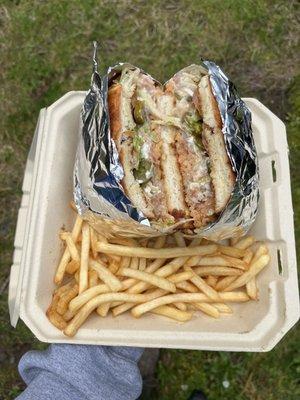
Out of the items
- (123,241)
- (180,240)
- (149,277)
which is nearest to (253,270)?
(180,240)

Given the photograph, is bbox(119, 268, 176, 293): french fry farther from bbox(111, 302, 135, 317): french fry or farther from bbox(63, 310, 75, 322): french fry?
bbox(63, 310, 75, 322): french fry

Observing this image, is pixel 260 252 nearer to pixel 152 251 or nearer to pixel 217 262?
pixel 217 262

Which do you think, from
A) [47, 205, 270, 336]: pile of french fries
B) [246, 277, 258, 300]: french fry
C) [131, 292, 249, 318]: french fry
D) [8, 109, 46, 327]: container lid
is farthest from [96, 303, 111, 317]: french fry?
[246, 277, 258, 300]: french fry

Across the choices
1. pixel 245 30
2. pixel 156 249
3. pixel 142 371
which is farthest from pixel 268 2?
pixel 142 371

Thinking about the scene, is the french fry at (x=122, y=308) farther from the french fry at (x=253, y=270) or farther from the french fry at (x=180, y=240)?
the french fry at (x=253, y=270)

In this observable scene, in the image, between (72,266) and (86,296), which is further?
(72,266)

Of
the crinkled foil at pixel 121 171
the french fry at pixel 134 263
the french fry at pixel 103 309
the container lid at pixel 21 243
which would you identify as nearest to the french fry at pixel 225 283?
the crinkled foil at pixel 121 171
